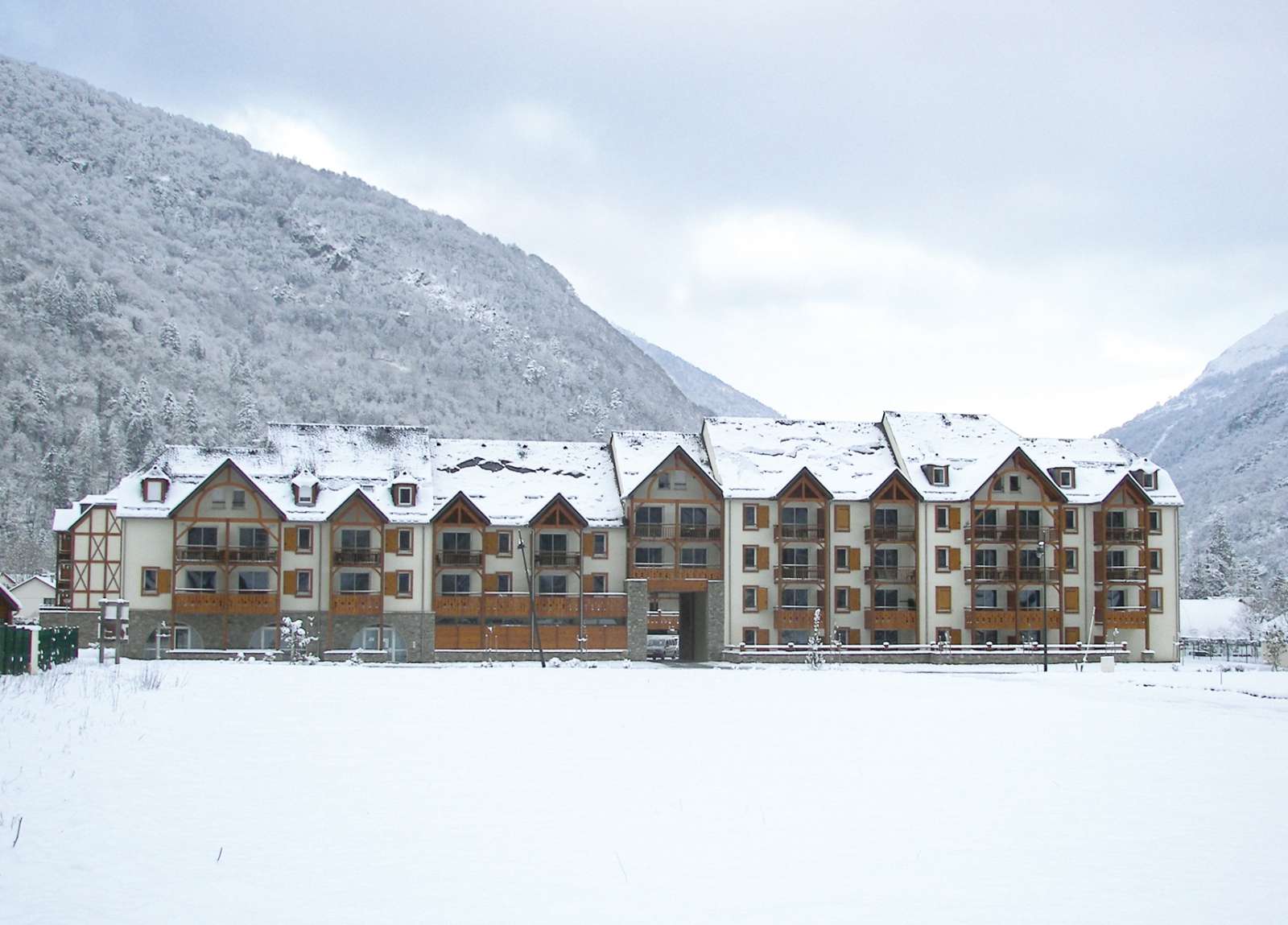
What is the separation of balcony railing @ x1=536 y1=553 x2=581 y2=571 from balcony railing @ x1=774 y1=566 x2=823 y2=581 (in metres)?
10.7

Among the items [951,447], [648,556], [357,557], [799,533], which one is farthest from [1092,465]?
[357,557]

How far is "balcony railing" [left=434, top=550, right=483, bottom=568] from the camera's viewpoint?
227ft

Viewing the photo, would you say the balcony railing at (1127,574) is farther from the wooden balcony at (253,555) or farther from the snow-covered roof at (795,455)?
the wooden balcony at (253,555)

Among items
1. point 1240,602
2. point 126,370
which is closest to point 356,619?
point 1240,602

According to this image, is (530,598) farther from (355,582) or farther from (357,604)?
(355,582)

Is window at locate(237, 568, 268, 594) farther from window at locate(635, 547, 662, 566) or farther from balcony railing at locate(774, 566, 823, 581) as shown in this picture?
balcony railing at locate(774, 566, 823, 581)

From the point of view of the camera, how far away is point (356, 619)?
225 feet

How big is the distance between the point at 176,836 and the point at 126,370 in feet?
523

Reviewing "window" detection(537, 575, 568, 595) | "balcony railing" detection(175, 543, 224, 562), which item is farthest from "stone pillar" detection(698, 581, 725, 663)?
"balcony railing" detection(175, 543, 224, 562)

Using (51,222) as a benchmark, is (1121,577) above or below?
below

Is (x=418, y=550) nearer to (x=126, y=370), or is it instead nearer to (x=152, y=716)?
(x=152, y=716)

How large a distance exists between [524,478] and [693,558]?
10213 millimetres

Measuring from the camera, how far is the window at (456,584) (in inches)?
2758

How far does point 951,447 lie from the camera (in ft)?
251
